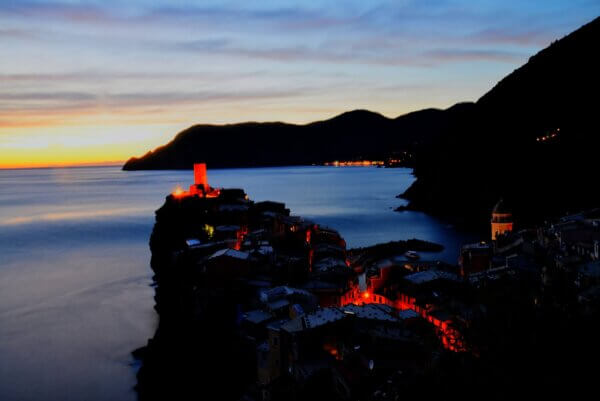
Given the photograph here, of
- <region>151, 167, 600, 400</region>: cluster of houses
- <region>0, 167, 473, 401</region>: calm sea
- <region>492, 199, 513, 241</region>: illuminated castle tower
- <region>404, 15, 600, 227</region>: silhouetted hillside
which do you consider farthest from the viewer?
<region>404, 15, 600, 227</region>: silhouetted hillside

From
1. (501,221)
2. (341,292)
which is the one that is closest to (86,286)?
(341,292)

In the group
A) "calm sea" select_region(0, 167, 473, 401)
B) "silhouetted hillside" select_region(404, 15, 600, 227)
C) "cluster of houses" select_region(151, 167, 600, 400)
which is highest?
"silhouetted hillside" select_region(404, 15, 600, 227)

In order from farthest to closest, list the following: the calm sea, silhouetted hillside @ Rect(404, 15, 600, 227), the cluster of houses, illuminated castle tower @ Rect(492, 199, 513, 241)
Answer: silhouetted hillside @ Rect(404, 15, 600, 227) < illuminated castle tower @ Rect(492, 199, 513, 241) < the calm sea < the cluster of houses

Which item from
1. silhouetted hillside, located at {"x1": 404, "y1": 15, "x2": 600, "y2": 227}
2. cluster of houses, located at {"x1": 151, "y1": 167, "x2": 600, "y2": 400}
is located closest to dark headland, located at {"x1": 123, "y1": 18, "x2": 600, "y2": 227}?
silhouetted hillside, located at {"x1": 404, "y1": 15, "x2": 600, "y2": 227}

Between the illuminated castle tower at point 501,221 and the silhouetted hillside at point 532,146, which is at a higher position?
the silhouetted hillside at point 532,146

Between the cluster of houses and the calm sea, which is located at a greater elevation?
the cluster of houses

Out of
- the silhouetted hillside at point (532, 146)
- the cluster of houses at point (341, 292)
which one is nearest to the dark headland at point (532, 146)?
the silhouetted hillside at point (532, 146)

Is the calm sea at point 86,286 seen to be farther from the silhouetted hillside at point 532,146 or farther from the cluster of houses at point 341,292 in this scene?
the silhouetted hillside at point 532,146

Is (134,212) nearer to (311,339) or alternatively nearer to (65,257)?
(65,257)

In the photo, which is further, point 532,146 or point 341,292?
point 532,146

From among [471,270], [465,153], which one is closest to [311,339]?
[471,270]

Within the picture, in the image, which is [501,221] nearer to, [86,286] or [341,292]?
[341,292]

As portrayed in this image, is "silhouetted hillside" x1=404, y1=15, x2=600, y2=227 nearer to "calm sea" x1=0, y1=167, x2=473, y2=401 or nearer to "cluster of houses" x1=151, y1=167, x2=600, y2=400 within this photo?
"calm sea" x1=0, y1=167, x2=473, y2=401
